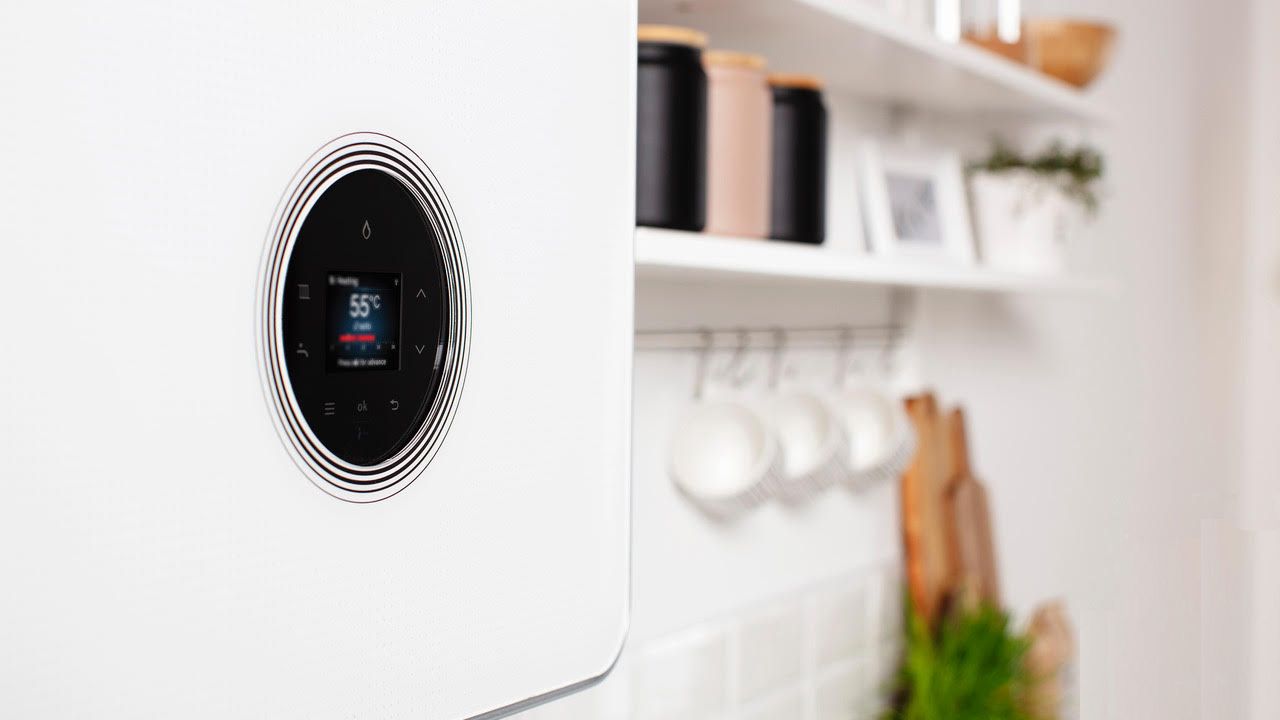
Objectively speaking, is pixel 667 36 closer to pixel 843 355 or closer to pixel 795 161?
pixel 795 161

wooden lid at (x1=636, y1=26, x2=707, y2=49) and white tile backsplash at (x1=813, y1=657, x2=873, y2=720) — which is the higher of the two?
wooden lid at (x1=636, y1=26, x2=707, y2=49)

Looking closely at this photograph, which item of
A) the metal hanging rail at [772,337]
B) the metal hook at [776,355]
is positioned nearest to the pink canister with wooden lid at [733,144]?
the metal hanging rail at [772,337]

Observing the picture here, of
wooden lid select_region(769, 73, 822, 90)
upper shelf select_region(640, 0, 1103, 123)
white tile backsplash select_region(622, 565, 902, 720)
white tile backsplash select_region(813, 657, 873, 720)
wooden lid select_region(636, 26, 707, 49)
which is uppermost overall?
upper shelf select_region(640, 0, 1103, 123)

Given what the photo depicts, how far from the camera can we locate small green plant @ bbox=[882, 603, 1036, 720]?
4.66ft

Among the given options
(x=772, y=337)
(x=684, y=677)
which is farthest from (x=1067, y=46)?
(x=684, y=677)

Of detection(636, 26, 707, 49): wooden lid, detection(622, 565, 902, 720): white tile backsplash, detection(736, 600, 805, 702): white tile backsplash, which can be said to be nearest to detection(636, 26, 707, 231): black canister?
detection(636, 26, 707, 49): wooden lid

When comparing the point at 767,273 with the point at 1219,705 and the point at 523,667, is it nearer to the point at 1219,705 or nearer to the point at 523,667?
the point at 523,667

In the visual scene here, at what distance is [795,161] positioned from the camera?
3.36 feet

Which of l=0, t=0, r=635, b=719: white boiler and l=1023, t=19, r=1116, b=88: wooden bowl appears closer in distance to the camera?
l=0, t=0, r=635, b=719: white boiler

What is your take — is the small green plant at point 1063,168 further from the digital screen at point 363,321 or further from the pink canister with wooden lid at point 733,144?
the digital screen at point 363,321

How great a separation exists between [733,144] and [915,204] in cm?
53

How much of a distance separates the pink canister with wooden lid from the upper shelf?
59 mm

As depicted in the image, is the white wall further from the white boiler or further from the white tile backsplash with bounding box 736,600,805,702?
the white boiler

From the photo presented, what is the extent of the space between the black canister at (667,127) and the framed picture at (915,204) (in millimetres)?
507
